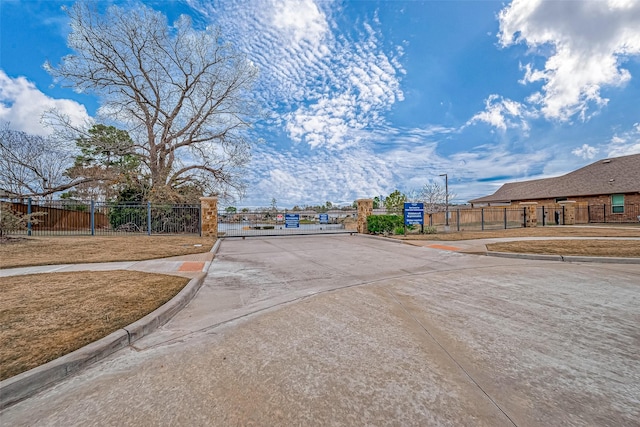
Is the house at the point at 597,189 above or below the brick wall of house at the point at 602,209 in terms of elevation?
above

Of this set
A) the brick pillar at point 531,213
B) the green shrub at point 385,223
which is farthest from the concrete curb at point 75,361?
the brick pillar at point 531,213

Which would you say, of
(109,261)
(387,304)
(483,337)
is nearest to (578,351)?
(483,337)

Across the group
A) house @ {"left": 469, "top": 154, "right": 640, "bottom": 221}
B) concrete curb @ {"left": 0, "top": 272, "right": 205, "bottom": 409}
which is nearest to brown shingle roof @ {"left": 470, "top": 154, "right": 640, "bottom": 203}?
house @ {"left": 469, "top": 154, "right": 640, "bottom": 221}

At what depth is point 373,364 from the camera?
9.04 ft

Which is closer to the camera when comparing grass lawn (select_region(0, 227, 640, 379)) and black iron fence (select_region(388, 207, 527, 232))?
grass lawn (select_region(0, 227, 640, 379))

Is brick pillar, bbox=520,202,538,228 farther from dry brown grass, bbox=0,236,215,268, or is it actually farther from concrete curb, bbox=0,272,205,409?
concrete curb, bbox=0,272,205,409

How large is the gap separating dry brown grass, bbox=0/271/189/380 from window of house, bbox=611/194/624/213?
118 feet

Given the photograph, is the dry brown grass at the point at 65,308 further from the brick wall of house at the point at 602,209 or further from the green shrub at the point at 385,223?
the brick wall of house at the point at 602,209

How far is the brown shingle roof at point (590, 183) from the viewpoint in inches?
1037

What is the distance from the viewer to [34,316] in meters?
3.61

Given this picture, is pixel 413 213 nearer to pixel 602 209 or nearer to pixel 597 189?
pixel 602 209

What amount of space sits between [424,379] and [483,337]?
1.34 meters

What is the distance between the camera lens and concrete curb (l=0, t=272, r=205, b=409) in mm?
2305

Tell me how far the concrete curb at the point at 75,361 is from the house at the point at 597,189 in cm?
3571
